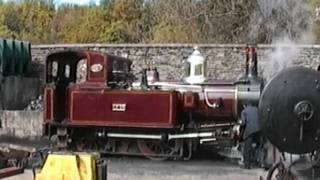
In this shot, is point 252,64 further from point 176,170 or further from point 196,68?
point 176,170

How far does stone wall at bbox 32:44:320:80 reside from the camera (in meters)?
24.1

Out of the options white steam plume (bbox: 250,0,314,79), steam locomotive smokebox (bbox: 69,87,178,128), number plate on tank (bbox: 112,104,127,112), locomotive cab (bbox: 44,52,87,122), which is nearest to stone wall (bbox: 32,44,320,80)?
locomotive cab (bbox: 44,52,87,122)

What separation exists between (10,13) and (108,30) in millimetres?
13347

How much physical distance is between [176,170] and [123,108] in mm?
2964

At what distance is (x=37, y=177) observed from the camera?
28.9 feet

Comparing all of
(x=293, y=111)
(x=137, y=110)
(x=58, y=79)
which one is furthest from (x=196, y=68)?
(x=293, y=111)

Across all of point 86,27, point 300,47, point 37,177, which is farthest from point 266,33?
point 37,177

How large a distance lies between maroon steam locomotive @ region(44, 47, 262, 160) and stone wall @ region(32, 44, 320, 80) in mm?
5932

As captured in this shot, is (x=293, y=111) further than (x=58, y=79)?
No

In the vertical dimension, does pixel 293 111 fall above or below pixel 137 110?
above

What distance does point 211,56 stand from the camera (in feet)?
81.8

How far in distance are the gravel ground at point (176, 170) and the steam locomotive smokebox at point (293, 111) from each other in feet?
19.2

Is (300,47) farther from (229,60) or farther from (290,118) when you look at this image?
(290,118)

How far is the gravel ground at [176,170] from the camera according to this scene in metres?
14.4
